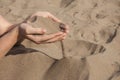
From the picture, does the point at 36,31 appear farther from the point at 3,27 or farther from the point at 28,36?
the point at 3,27

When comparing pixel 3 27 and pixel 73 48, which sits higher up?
pixel 3 27

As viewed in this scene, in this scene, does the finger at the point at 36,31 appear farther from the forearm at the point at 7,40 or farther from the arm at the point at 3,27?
the arm at the point at 3,27

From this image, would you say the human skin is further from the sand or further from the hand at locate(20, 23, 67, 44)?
the sand

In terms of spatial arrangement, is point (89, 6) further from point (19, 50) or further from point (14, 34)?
point (14, 34)

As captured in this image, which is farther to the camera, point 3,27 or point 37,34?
point 3,27

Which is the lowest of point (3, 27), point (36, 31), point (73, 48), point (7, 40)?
point (73, 48)

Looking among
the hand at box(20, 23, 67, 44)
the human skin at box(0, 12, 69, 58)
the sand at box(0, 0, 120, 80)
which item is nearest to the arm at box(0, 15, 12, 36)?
the sand at box(0, 0, 120, 80)

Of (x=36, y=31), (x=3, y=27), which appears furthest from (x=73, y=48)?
(x=36, y=31)

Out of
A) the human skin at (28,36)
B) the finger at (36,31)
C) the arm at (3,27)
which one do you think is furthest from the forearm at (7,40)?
the arm at (3,27)
